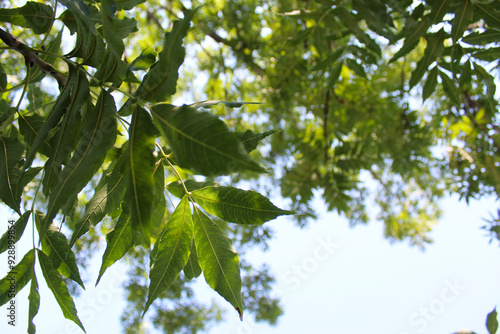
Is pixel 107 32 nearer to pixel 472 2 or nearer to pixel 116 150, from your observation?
pixel 116 150

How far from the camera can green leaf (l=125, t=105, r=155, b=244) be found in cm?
49

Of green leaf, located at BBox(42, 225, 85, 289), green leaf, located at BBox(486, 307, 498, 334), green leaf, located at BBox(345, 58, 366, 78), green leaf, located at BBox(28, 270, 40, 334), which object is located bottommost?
green leaf, located at BBox(486, 307, 498, 334)

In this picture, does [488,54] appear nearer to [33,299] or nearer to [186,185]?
[186,185]

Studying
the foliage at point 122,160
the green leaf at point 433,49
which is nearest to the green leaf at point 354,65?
the green leaf at point 433,49

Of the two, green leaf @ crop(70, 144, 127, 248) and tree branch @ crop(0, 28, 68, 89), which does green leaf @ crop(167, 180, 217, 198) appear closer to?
green leaf @ crop(70, 144, 127, 248)

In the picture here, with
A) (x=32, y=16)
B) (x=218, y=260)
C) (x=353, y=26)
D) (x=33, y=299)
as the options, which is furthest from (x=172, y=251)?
(x=353, y=26)

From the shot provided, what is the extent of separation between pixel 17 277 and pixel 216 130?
0.59m

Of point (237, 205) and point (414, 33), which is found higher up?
point (414, 33)

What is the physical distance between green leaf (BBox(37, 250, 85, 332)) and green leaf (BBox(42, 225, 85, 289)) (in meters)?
0.01

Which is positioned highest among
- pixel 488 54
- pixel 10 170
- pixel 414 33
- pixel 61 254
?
pixel 414 33

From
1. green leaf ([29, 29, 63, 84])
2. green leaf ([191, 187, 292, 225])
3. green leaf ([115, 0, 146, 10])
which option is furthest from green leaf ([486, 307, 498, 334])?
green leaf ([29, 29, 63, 84])

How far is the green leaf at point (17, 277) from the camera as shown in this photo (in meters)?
0.72

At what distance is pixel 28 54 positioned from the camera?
2.11 ft

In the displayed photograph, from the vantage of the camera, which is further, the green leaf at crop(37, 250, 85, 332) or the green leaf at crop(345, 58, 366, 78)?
the green leaf at crop(345, 58, 366, 78)
